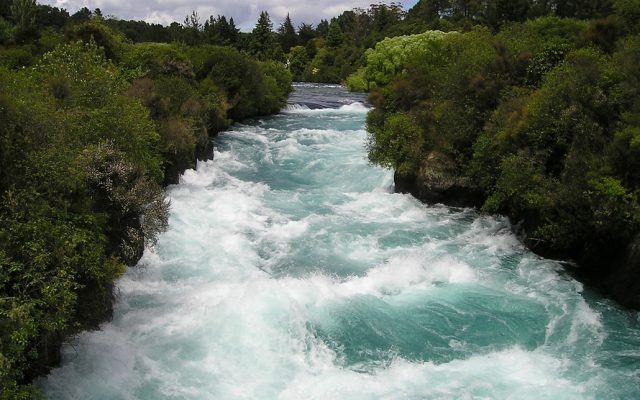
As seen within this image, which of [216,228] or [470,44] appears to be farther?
[470,44]

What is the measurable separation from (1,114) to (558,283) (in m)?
14.6

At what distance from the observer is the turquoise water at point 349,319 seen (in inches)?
428

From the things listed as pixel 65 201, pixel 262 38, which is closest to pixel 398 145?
pixel 65 201

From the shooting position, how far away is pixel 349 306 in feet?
45.8

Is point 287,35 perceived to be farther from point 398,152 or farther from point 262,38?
point 398,152

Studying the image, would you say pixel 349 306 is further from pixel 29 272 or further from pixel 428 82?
pixel 428 82

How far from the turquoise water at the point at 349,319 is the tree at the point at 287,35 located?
311ft

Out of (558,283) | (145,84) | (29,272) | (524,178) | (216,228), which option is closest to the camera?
(29,272)

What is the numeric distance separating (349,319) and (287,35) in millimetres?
107839

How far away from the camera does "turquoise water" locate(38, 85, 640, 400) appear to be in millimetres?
10883

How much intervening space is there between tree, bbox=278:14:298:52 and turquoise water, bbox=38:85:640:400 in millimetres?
94698

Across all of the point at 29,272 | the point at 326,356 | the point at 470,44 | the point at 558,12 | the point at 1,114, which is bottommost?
the point at 326,356

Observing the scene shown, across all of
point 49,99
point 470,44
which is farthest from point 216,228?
point 470,44

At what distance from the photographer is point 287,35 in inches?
4491
